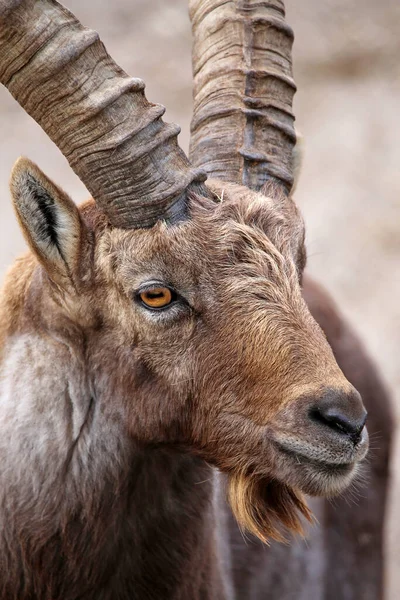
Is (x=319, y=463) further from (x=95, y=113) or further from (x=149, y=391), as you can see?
(x=95, y=113)

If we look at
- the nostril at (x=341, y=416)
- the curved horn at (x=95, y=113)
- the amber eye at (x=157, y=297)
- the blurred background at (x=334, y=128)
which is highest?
the blurred background at (x=334, y=128)

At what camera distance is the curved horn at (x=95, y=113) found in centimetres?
387

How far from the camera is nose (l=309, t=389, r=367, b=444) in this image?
3.66m

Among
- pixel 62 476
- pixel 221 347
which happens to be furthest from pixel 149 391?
pixel 62 476

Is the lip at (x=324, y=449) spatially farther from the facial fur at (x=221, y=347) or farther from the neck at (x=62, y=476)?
the neck at (x=62, y=476)

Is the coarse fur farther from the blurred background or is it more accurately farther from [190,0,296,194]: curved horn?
the blurred background

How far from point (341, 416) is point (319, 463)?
0.85 ft

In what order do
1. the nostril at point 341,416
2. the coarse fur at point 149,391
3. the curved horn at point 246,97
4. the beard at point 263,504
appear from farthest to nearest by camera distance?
the curved horn at point 246,97
the beard at point 263,504
the coarse fur at point 149,391
the nostril at point 341,416

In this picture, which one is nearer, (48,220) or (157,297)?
(157,297)

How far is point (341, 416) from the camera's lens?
144 inches

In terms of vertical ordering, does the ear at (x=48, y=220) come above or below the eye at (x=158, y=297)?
above

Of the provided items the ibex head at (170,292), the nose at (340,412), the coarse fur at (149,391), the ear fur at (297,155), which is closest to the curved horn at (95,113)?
the ibex head at (170,292)

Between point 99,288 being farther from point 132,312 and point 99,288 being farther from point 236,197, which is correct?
point 236,197

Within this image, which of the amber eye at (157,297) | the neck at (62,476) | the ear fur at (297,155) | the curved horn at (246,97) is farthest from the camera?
the ear fur at (297,155)
